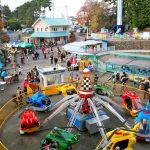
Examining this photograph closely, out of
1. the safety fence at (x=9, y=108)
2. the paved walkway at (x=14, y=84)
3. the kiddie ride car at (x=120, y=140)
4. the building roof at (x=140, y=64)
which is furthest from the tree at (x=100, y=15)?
the kiddie ride car at (x=120, y=140)

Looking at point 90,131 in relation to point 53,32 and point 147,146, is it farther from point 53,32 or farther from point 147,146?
point 53,32

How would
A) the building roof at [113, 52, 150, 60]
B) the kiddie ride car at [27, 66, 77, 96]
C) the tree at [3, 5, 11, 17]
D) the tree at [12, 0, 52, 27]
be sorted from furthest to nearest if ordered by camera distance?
1. the tree at [3, 5, 11, 17]
2. the tree at [12, 0, 52, 27]
3. the building roof at [113, 52, 150, 60]
4. the kiddie ride car at [27, 66, 77, 96]

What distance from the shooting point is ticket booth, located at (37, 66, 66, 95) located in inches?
918

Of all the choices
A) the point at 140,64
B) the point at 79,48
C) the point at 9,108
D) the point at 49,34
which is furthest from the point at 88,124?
the point at 49,34

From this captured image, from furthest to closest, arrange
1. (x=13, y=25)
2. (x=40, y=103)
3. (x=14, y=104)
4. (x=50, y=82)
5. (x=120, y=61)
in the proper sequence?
(x=13, y=25) < (x=120, y=61) < (x=50, y=82) < (x=14, y=104) < (x=40, y=103)

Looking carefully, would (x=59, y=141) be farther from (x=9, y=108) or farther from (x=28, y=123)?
(x=9, y=108)

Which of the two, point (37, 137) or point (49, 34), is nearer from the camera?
point (37, 137)

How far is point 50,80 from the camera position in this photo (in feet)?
78.0

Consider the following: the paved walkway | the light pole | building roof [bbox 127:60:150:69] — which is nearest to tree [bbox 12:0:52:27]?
the light pole

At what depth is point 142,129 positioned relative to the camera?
592 inches

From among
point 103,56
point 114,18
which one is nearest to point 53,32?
point 114,18

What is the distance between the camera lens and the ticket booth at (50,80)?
2333 cm

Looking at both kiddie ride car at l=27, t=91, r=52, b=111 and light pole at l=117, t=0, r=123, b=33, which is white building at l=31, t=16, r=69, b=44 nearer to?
light pole at l=117, t=0, r=123, b=33

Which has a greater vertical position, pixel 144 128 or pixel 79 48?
pixel 79 48
